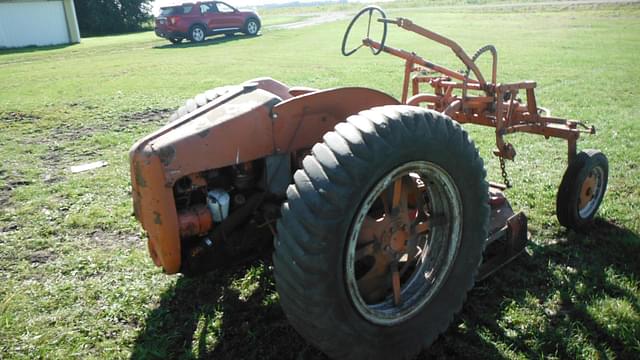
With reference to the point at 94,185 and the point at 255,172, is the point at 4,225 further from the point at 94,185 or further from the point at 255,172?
the point at 255,172

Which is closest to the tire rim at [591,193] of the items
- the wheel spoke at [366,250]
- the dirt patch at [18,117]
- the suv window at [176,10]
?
the wheel spoke at [366,250]

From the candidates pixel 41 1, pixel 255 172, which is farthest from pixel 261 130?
pixel 41 1

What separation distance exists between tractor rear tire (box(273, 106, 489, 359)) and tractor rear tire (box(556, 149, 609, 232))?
164cm

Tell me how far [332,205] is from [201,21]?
23.4m

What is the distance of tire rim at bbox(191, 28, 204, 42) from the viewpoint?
23545mm

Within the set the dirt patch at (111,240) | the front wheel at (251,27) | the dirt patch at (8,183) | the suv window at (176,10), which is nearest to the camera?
the dirt patch at (111,240)

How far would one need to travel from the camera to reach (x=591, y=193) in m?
4.33

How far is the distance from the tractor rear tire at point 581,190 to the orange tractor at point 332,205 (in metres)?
1.59

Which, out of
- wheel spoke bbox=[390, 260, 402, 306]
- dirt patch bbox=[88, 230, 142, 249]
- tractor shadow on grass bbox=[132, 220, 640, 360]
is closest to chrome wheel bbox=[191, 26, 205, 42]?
dirt patch bbox=[88, 230, 142, 249]

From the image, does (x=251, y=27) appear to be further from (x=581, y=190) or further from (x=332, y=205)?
(x=332, y=205)

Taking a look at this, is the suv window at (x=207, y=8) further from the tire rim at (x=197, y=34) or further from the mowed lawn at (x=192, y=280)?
the mowed lawn at (x=192, y=280)

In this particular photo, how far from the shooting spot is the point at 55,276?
12.1 ft

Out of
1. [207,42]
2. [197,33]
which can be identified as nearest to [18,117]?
[207,42]

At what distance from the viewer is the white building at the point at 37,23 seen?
26.3 meters
